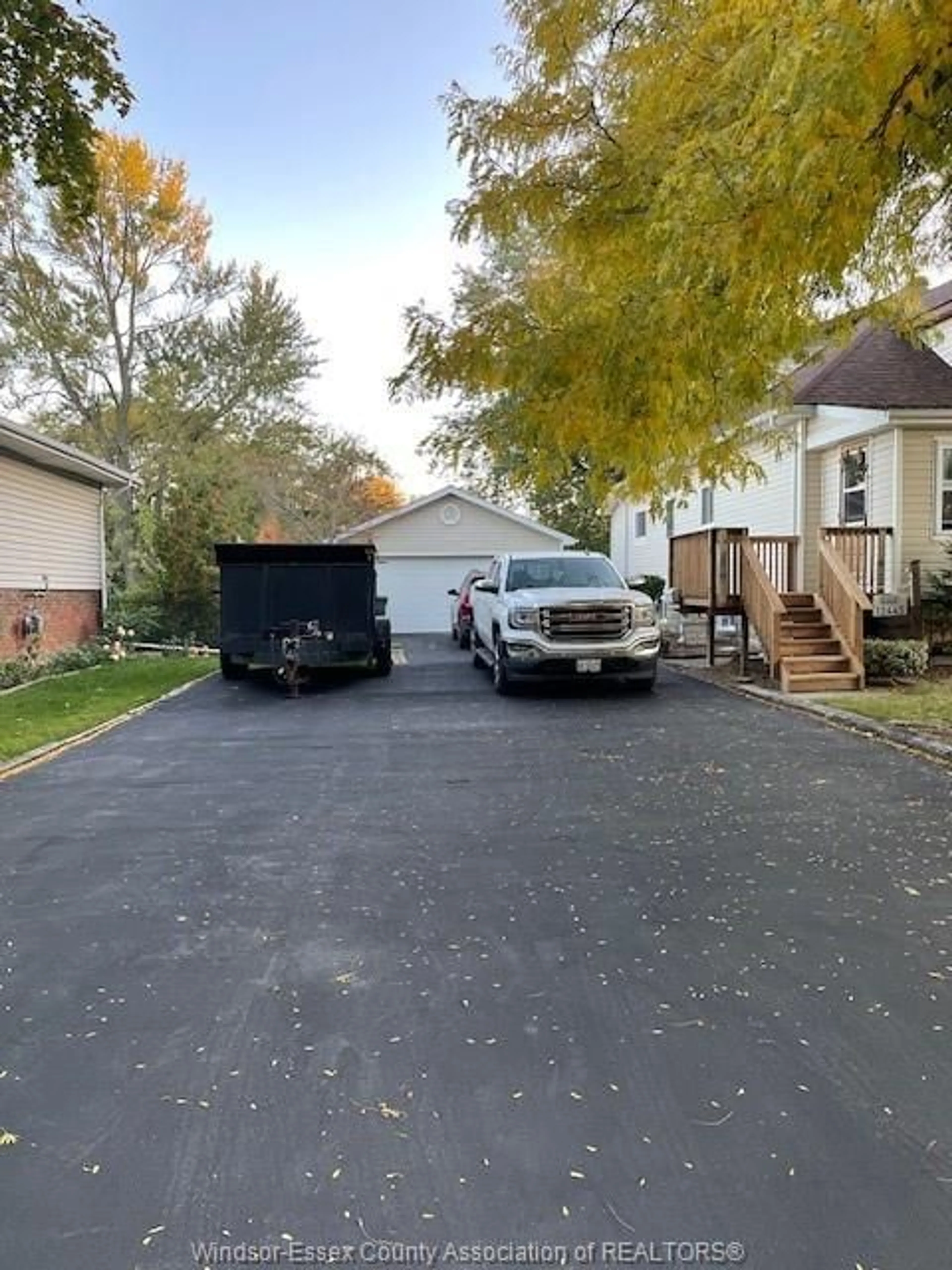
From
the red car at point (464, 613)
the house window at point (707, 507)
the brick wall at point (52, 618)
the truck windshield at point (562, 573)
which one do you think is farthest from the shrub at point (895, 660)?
the brick wall at point (52, 618)

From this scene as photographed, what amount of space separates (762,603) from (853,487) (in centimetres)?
375

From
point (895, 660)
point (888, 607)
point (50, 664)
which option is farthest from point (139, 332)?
point (895, 660)

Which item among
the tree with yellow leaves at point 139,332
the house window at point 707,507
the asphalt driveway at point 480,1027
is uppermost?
the tree with yellow leaves at point 139,332

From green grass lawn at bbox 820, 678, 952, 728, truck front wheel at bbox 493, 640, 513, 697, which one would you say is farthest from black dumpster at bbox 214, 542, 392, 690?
green grass lawn at bbox 820, 678, 952, 728

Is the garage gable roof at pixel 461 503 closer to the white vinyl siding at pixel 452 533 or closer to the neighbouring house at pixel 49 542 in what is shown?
the white vinyl siding at pixel 452 533

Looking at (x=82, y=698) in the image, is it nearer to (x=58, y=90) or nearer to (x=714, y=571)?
(x=58, y=90)

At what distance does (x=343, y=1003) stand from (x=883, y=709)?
27.5 ft

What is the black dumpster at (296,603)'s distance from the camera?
13.2m

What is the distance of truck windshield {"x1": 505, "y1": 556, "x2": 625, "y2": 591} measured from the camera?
13.1m

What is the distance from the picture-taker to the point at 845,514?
630 inches

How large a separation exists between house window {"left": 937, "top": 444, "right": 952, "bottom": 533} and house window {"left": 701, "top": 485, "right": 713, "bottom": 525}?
633 centimetres

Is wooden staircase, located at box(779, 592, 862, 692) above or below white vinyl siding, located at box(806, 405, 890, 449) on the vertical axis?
below

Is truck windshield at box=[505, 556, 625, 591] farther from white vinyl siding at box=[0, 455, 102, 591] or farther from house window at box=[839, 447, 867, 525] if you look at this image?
white vinyl siding at box=[0, 455, 102, 591]

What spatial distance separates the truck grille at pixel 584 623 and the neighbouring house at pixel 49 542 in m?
8.74
